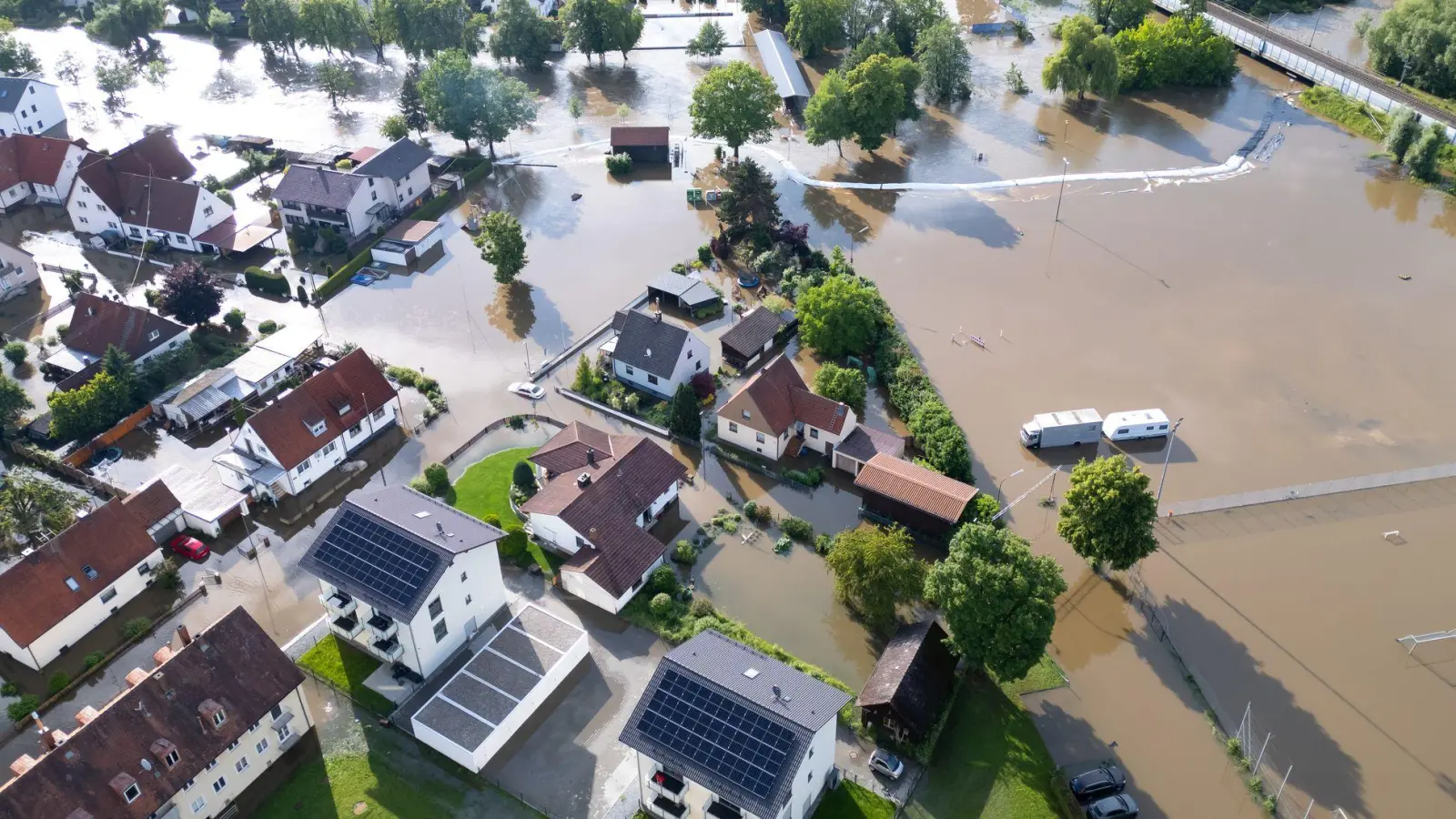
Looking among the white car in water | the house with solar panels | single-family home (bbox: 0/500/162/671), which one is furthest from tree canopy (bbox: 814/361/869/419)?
single-family home (bbox: 0/500/162/671)

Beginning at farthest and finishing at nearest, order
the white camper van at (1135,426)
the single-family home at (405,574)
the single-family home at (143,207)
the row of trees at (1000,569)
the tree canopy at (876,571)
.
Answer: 1. the single-family home at (143,207)
2. the white camper van at (1135,426)
3. the tree canopy at (876,571)
4. the single-family home at (405,574)
5. the row of trees at (1000,569)

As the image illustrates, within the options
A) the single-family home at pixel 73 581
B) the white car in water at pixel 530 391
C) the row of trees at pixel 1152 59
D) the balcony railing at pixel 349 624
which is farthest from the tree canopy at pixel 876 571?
the row of trees at pixel 1152 59

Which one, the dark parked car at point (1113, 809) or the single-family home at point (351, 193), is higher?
the single-family home at point (351, 193)

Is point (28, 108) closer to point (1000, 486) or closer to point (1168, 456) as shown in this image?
point (1000, 486)

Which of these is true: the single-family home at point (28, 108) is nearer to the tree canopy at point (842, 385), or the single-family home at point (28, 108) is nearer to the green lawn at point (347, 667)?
the green lawn at point (347, 667)

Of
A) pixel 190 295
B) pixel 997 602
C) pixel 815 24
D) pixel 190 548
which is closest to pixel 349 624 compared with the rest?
pixel 190 548

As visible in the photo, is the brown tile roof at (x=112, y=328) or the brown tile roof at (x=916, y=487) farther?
the brown tile roof at (x=112, y=328)

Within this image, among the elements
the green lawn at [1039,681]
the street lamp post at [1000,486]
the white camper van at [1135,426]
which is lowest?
the green lawn at [1039,681]
